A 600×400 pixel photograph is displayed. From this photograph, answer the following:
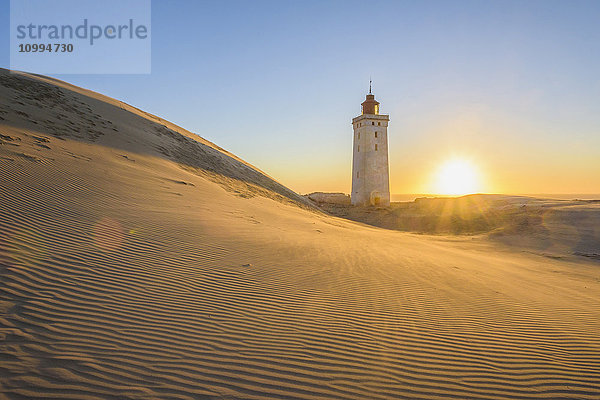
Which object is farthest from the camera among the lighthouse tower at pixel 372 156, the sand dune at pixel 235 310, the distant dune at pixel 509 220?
the lighthouse tower at pixel 372 156

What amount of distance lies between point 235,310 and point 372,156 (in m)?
29.2

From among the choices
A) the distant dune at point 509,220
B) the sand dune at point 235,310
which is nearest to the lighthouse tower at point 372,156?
the distant dune at point 509,220

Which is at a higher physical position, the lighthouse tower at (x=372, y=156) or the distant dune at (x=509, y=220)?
the lighthouse tower at (x=372, y=156)

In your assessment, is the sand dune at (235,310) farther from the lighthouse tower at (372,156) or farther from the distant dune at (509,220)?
the lighthouse tower at (372,156)

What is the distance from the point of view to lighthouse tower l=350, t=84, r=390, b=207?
105 feet

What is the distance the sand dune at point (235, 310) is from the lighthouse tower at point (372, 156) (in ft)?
74.5

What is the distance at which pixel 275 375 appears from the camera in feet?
10.6

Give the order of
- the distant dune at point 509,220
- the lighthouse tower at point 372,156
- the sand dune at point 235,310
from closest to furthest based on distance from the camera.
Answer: the sand dune at point 235,310
the distant dune at point 509,220
the lighthouse tower at point 372,156

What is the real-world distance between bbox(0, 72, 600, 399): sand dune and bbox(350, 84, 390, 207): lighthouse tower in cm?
2271

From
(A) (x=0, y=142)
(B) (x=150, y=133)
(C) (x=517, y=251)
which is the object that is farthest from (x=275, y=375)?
(B) (x=150, y=133)

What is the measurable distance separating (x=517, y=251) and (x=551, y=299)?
27.6ft

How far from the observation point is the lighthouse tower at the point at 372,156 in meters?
31.9

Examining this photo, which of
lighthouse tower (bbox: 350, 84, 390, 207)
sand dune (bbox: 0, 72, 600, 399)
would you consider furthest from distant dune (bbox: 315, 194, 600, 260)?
sand dune (bbox: 0, 72, 600, 399)

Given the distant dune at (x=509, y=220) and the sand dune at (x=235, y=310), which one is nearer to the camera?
the sand dune at (x=235, y=310)
